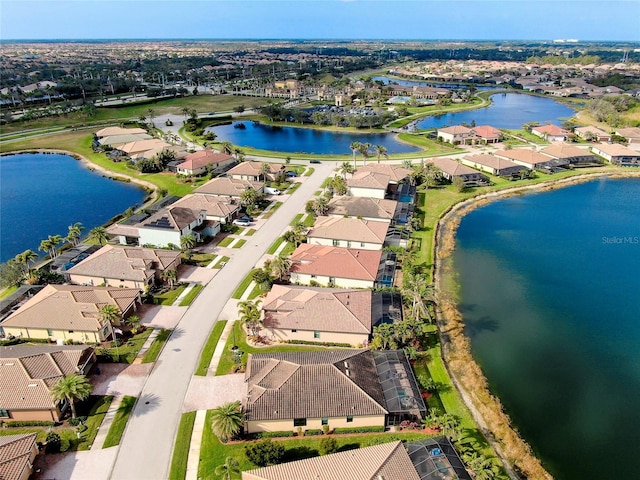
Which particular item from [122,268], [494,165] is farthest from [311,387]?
[494,165]

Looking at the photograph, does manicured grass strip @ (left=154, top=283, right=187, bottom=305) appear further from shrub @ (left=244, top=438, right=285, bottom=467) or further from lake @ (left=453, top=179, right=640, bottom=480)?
lake @ (left=453, top=179, right=640, bottom=480)

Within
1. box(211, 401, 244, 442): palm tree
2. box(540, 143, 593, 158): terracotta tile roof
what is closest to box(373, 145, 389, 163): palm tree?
box(540, 143, 593, 158): terracotta tile roof

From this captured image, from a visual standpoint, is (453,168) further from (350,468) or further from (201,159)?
(350,468)

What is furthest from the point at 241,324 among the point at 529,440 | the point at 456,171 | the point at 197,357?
the point at 456,171

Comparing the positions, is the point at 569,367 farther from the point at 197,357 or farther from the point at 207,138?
the point at 207,138

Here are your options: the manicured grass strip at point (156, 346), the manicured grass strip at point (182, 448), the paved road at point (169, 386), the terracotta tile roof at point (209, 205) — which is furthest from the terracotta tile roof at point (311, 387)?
the terracotta tile roof at point (209, 205)
